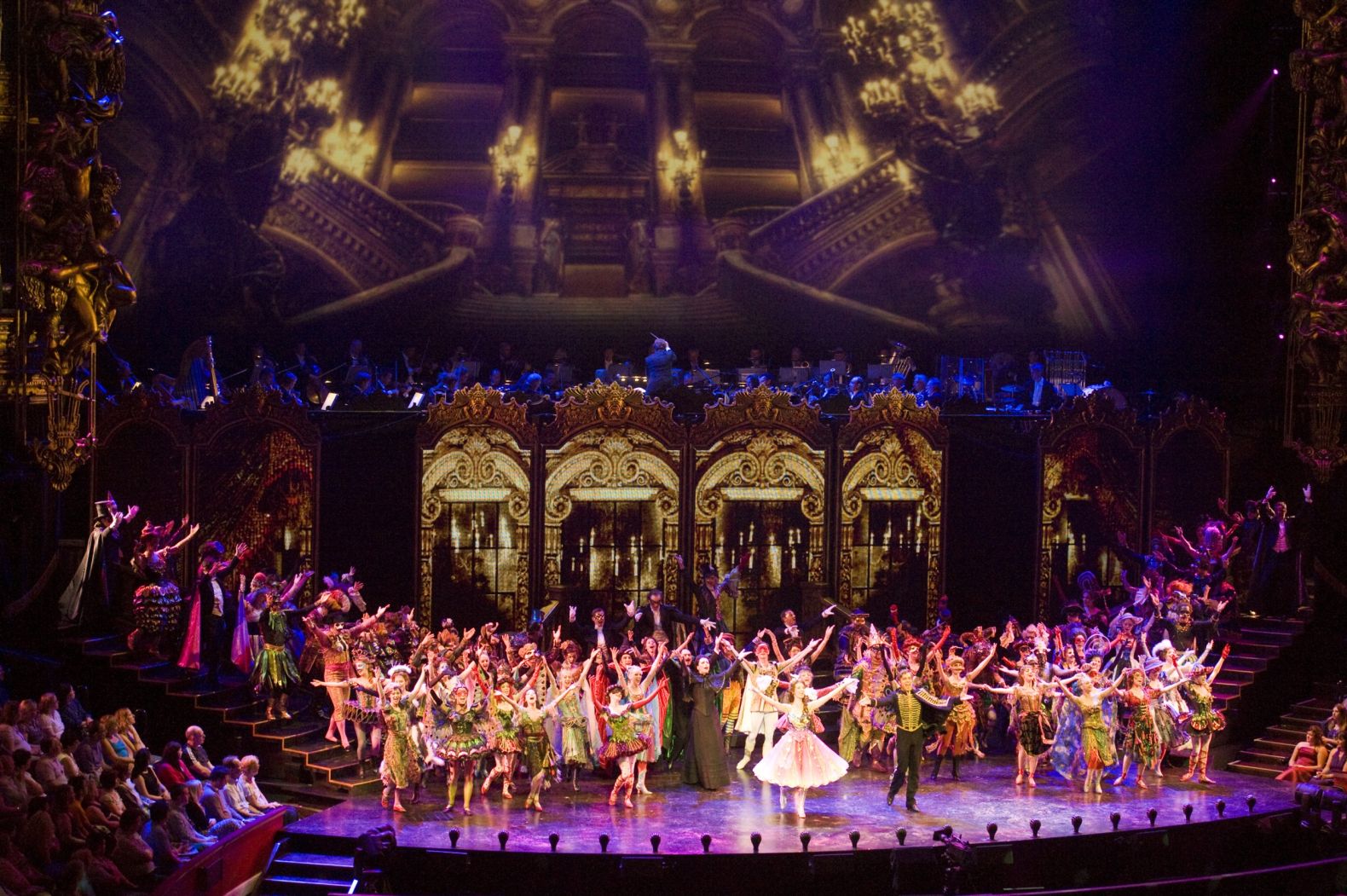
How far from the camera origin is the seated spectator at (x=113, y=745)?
1356 centimetres

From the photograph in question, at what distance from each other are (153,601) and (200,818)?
394 centimetres

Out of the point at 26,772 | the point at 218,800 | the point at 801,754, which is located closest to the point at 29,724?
the point at 26,772

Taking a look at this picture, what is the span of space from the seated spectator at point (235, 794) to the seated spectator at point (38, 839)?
198 cm

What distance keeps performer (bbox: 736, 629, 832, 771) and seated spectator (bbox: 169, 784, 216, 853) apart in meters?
5.37

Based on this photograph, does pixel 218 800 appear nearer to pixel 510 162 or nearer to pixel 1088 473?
pixel 510 162

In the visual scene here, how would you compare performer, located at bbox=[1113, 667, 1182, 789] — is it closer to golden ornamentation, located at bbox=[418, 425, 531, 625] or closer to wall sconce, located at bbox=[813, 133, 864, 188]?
golden ornamentation, located at bbox=[418, 425, 531, 625]

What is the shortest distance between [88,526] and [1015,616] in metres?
11.8

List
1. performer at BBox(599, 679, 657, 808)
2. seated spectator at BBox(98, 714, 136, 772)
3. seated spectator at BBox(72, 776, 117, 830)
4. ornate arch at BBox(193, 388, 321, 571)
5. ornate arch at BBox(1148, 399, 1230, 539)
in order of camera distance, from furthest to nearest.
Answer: ornate arch at BBox(1148, 399, 1230, 539) → ornate arch at BBox(193, 388, 321, 571) → performer at BBox(599, 679, 657, 808) → seated spectator at BBox(98, 714, 136, 772) → seated spectator at BBox(72, 776, 117, 830)

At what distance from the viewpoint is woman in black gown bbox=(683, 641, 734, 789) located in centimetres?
1532

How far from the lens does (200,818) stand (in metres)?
12.8

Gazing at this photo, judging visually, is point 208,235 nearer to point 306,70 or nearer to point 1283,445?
point 306,70

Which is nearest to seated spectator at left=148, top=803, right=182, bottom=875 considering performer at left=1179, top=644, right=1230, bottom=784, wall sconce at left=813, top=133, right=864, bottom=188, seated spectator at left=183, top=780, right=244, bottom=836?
seated spectator at left=183, top=780, right=244, bottom=836

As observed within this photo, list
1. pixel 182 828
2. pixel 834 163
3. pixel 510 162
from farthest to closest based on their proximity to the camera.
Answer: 1. pixel 834 163
2. pixel 510 162
3. pixel 182 828

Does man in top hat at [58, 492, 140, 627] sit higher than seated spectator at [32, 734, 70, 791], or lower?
higher
